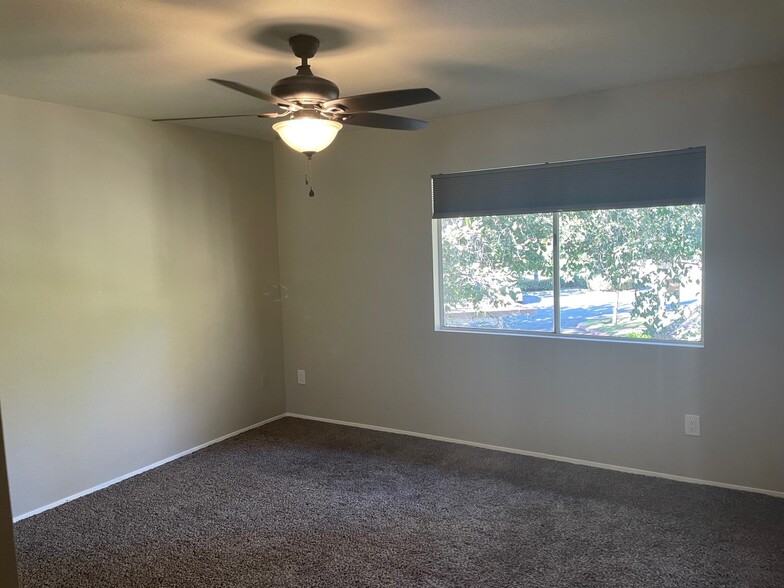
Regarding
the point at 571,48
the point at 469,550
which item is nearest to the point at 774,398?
the point at 469,550

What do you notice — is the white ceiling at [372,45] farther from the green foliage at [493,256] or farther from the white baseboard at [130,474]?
the white baseboard at [130,474]

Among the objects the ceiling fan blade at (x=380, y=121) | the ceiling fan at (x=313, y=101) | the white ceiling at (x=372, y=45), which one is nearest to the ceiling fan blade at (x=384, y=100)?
the ceiling fan at (x=313, y=101)

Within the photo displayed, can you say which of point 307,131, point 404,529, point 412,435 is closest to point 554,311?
point 412,435

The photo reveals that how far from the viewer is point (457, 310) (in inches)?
168

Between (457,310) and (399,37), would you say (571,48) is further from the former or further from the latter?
(457,310)

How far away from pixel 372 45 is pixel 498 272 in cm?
193

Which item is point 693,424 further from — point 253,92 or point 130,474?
point 130,474

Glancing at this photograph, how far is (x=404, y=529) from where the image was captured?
9.78ft

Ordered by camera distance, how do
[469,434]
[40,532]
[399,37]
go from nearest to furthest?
[399,37], [40,532], [469,434]

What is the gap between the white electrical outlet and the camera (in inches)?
133

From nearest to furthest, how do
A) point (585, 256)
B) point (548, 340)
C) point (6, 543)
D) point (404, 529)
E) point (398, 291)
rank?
point (6, 543) → point (404, 529) → point (585, 256) → point (548, 340) → point (398, 291)

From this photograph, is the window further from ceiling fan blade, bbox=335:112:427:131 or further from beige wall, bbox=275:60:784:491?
ceiling fan blade, bbox=335:112:427:131

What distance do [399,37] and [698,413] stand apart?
2.61m

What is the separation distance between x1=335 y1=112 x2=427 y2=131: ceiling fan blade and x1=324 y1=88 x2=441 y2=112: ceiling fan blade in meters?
0.14
